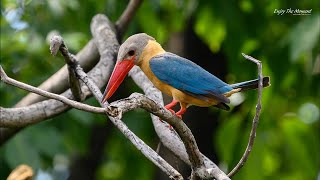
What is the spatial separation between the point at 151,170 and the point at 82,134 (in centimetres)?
99

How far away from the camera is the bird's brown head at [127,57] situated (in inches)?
137

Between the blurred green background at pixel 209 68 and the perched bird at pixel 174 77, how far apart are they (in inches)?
36.5

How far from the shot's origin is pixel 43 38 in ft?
19.3

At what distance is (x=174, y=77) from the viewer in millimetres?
3471

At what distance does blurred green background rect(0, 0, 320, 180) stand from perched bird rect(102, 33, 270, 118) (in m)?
0.93

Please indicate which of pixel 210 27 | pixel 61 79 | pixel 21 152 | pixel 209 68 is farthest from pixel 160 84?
pixel 209 68

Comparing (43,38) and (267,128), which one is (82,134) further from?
(267,128)

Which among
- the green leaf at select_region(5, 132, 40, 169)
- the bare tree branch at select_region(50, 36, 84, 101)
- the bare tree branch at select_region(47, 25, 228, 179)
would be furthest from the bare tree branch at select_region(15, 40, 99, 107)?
the bare tree branch at select_region(47, 25, 228, 179)

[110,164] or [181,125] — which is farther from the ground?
[110,164]

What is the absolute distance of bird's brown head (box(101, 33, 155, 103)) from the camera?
347 cm

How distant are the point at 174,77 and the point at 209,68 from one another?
3330 mm

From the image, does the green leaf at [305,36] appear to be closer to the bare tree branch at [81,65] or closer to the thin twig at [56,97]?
the bare tree branch at [81,65]

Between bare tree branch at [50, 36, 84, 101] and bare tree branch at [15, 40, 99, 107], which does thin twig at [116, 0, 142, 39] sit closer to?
bare tree branch at [15, 40, 99, 107]

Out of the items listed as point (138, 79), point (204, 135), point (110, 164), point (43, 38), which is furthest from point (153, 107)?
point (110, 164)
